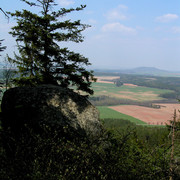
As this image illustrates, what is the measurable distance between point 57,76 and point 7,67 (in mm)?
6472

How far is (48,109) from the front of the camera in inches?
371

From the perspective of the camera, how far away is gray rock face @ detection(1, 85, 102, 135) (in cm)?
913

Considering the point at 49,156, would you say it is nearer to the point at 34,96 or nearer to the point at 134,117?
the point at 34,96

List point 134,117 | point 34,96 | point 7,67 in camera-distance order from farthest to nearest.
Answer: point 134,117
point 7,67
point 34,96

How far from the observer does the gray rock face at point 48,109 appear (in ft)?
30.0

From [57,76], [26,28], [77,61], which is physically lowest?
[57,76]

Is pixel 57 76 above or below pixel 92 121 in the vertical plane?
above

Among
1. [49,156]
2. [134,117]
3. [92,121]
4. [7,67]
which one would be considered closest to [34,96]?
[92,121]

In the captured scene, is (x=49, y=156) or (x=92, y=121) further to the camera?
(x=92, y=121)

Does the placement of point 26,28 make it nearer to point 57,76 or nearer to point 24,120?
point 57,76

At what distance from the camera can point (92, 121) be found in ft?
33.2

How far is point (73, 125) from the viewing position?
9.20 meters

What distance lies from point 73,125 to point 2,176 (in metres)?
4.48

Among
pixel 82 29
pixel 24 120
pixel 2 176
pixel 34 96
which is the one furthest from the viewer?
pixel 82 29
